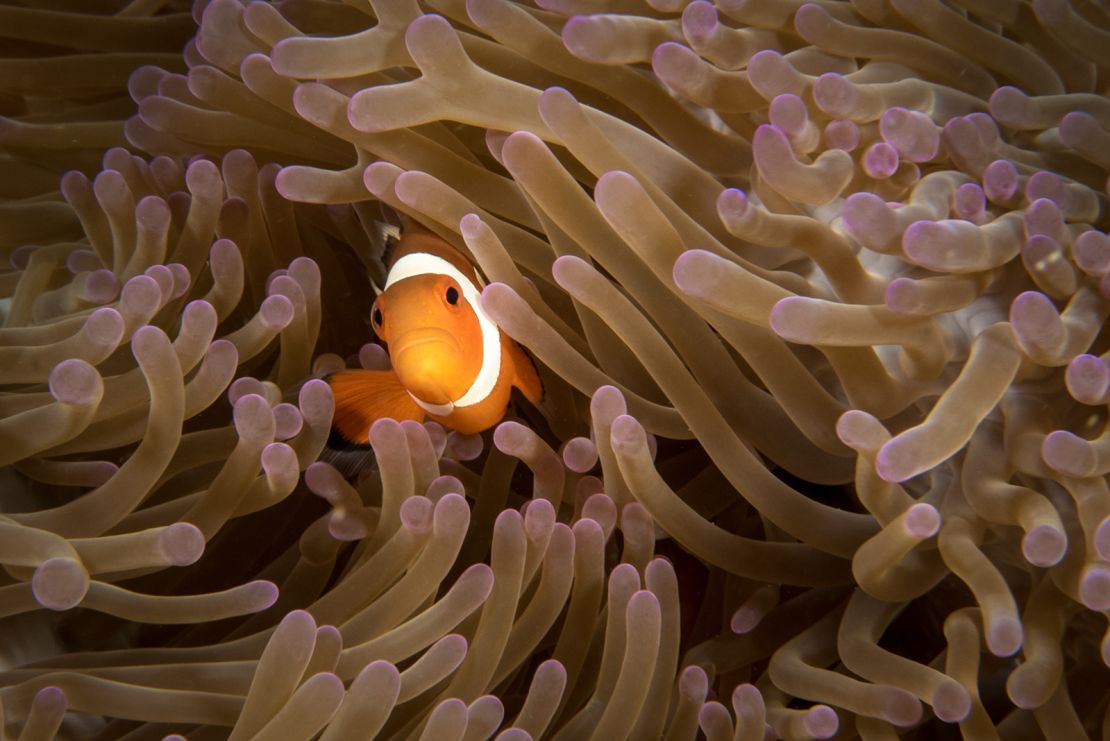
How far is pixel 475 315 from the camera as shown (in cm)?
114

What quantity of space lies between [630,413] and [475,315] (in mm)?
227

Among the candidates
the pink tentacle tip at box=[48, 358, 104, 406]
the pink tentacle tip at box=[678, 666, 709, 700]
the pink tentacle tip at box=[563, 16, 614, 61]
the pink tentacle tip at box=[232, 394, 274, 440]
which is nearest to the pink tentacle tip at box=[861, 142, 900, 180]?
the pink tentacle tip at box=[563, 16, 614, 61]

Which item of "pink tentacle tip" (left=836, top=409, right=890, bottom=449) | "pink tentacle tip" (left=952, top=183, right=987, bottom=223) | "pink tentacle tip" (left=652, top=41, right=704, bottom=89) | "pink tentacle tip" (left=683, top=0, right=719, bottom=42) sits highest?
"pink tentacle tip" (left=683, top=0, right=719, bottom=42)

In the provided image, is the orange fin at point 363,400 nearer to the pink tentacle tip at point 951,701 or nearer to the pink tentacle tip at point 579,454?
the pink tentacle tip at point 579,454

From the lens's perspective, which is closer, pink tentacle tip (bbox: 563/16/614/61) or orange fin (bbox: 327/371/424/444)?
pink tentacle tip (bbox: 563/16/614/61)

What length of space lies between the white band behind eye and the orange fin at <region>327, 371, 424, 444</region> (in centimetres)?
3

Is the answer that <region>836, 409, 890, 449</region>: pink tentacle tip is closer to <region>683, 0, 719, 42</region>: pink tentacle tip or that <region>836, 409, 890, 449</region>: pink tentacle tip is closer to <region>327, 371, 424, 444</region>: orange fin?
<region>683, 0, 719, 42</region>: pink tentacle tip

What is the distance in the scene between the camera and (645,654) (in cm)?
91

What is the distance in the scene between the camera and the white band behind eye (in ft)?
3.64

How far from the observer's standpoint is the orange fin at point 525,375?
44.4 inches

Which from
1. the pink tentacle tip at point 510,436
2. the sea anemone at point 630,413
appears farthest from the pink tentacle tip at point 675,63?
the pink tentacle tip at point 510,436

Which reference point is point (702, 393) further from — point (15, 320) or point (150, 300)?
point (15, 320)

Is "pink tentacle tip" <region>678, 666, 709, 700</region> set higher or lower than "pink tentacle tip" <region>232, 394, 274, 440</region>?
lower

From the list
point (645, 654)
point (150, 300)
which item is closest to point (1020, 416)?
point (645, 654)
